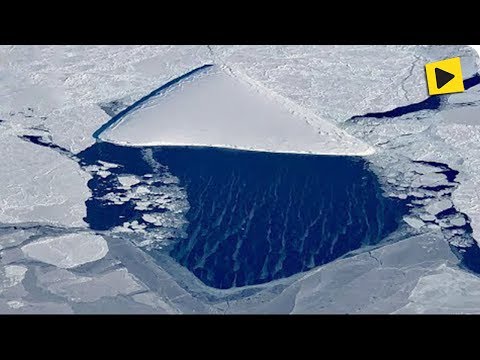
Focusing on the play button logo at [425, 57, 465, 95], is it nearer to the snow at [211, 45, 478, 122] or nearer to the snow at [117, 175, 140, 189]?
the snow at [211, 45, 478, 122]

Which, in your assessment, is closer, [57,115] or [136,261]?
[136,261]

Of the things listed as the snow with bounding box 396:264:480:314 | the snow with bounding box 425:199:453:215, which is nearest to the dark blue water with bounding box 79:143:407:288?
the snow with bounding box 425:199:453:215

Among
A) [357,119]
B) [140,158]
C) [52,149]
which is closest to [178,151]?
[140,158]

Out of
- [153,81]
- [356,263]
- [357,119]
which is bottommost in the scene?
[356,263]

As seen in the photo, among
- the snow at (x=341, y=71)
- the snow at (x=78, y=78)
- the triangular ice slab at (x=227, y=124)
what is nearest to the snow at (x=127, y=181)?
the triangular ice slab at (x=227, y=124)

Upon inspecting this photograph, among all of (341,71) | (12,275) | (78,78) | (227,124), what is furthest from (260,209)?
(78,78)

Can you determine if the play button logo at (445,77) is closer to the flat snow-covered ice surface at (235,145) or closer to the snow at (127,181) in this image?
the flat snow-covered ice surface at (235,145)

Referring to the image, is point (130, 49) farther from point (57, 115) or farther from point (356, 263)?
point (356, 263)
